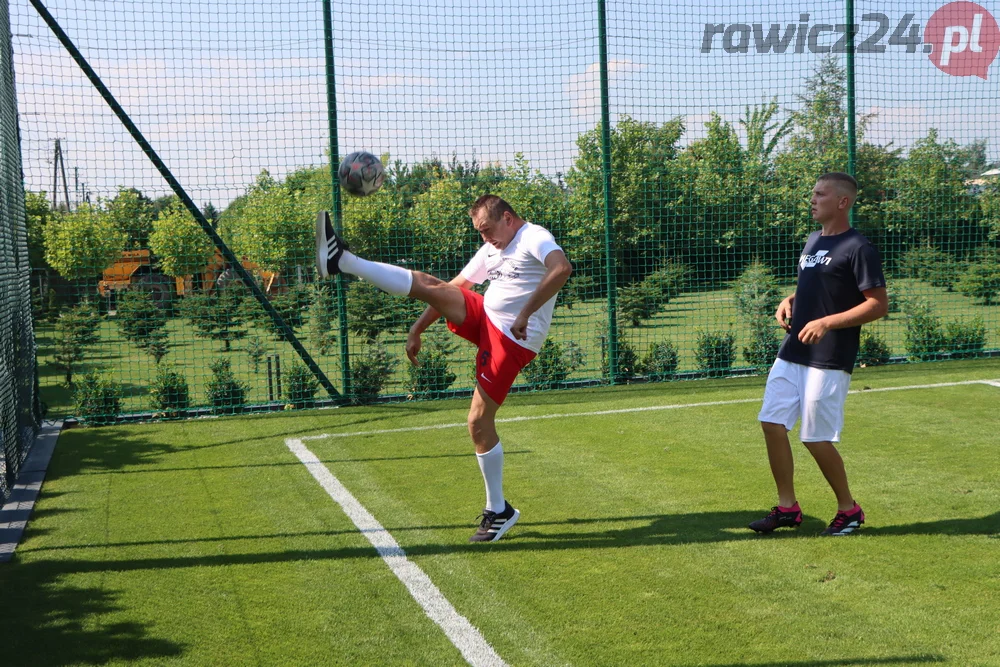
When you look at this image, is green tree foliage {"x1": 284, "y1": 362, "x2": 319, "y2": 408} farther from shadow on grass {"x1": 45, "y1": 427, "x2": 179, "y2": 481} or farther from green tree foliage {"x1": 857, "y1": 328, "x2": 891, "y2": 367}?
green tree foliage {"x1": 857, "y1": 328, "x2": 891, "y2": 367}

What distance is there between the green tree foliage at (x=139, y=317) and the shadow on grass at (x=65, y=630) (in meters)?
→ 6.74

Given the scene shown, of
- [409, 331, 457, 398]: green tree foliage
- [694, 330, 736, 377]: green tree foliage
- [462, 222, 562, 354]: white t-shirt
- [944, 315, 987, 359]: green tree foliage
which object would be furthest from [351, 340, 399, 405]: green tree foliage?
A: [944, 315, 987, 359]: green tree foliage

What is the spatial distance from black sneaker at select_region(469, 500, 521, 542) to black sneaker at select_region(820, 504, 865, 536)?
1777 mm

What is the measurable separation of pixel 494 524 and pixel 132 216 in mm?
7784

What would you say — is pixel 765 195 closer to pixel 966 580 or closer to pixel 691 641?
pixel 966 580

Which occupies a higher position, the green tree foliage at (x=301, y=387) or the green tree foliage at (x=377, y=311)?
the green tree foliage at (x=377, y=311)

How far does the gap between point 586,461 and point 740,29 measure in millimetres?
7355

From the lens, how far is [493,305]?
541cm

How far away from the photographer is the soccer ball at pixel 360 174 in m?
5.84

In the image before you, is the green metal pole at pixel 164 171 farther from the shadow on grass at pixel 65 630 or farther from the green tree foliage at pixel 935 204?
the green tree foliage at pixel 935 204

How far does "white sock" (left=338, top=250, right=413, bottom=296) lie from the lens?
17.4 ft

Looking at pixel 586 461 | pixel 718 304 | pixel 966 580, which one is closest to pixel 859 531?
pixel 966 580

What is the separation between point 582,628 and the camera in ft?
12.8

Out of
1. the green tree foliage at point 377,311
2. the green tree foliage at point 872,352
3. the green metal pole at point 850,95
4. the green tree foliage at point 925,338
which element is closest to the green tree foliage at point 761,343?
the green tree foliage at point 872,352
